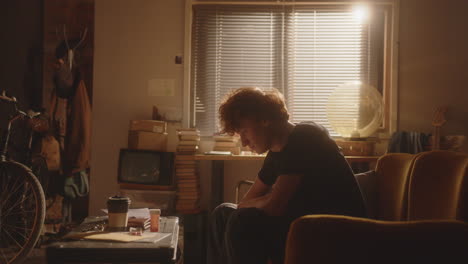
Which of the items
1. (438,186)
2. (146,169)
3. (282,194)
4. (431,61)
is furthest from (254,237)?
(431,61)

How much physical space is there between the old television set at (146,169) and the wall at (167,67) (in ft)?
1.30

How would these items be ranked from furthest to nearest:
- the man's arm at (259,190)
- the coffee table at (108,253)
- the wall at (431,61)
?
the wall at (431,61) < the man's arm at (259,190) < the coffee table at (108,253)

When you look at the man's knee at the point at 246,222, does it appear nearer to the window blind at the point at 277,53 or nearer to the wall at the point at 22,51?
the window blind at the point at 277,53

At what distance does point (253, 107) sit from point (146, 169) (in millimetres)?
1904

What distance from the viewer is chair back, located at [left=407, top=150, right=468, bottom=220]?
1525 millimetres

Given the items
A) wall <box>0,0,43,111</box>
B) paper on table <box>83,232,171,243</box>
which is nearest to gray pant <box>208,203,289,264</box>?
paper on table <box>83,232,171,243</box>

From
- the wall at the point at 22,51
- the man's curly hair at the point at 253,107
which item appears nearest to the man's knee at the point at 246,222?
the man's curly hair at the point at 253,107

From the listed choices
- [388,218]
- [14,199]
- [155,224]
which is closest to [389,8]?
[388,218]

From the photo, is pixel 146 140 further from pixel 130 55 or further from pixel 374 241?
pixel 374 241

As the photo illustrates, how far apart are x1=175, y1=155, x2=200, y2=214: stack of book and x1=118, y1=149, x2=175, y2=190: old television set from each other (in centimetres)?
6

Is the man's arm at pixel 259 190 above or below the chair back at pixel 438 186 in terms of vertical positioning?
below

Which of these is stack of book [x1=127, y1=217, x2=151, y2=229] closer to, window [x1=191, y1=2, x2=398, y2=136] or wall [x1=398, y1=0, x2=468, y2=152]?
window [x1=191, y1=2, x2=398, y2=136]

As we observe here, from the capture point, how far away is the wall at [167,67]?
4.00 m

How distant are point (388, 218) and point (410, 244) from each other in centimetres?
138
